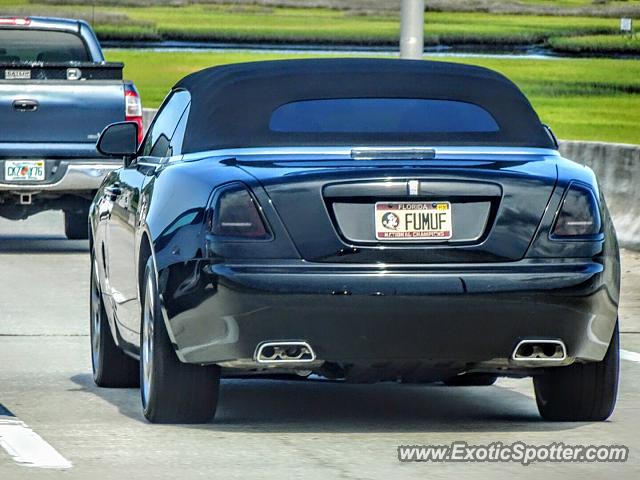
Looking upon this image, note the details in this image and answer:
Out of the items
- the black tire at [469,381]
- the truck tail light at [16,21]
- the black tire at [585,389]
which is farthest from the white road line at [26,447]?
the truck tail light at [16,21]

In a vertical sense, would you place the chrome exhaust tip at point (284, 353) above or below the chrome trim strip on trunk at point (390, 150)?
below

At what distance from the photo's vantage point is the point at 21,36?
2009 cm

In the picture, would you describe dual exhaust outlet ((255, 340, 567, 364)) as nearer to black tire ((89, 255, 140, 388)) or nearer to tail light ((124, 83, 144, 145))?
black tire ((89, 255, 140, 388))

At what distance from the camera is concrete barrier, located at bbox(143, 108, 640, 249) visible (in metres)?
18.9

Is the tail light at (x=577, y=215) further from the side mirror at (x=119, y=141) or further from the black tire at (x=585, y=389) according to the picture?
the side mirror at (x=119, y=141)

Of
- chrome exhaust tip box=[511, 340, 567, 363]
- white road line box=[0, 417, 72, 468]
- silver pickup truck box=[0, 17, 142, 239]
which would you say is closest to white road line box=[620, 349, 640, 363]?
chrome exhaust tip box=[511, 340, 567, 363]

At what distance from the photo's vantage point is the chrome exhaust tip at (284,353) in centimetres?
833

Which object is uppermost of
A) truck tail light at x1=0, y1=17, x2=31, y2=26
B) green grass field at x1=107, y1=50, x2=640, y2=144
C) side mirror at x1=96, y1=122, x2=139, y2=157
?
side mirror at x1=96, y1=122, x2=139, y2=157

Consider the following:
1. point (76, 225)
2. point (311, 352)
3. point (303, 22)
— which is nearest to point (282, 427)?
point (311, 352)

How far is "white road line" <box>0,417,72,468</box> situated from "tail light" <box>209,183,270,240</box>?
1067 mm

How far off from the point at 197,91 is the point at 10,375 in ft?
6.36

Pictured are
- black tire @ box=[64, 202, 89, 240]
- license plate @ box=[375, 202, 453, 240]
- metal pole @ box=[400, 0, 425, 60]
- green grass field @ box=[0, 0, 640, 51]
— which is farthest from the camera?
green grass field @ box=[0, 0, 640, 51]

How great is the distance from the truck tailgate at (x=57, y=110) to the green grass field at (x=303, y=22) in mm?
42863

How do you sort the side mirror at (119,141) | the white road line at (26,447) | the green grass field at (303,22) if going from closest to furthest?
the white road line at (26,447) < the side mirror at (119,141) < the green grass field at (303,22)
